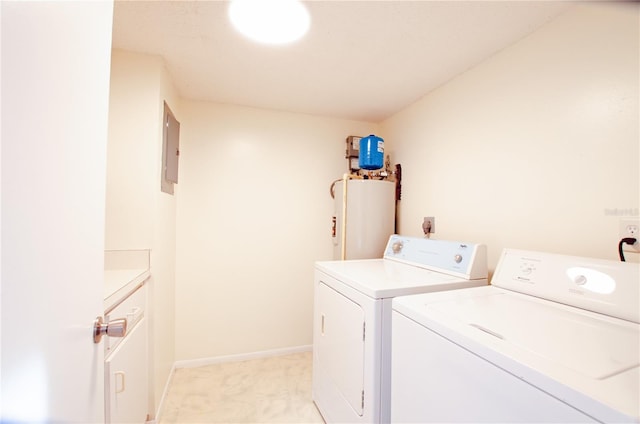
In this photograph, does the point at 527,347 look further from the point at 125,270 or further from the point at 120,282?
the point at 125,270

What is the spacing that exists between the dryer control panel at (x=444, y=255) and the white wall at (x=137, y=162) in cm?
167

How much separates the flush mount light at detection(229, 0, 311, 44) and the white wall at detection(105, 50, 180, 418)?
0.71 meters

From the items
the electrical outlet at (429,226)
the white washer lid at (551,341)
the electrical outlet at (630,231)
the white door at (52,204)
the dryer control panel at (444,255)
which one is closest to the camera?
the white door at (52,204)

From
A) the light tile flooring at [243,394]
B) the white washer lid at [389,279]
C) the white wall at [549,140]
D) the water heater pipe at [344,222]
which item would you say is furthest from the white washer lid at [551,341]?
the light tile flooring at [243,394]

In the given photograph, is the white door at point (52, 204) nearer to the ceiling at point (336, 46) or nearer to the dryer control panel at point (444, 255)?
the ceiling at point (336, 46)

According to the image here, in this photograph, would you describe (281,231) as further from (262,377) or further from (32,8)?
(32,8)

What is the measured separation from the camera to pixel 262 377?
2213 millimetres

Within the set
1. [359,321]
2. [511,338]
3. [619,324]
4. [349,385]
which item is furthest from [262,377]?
[619,324]

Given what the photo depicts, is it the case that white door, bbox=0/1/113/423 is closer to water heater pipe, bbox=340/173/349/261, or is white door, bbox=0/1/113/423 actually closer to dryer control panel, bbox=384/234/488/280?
dryer control panel, bbox=384/234/488/280

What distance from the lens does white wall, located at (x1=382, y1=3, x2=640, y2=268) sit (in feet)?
3.68

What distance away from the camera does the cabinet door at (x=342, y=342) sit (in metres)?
1.31

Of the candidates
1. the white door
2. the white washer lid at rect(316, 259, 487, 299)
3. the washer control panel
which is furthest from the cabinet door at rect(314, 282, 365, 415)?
the white door

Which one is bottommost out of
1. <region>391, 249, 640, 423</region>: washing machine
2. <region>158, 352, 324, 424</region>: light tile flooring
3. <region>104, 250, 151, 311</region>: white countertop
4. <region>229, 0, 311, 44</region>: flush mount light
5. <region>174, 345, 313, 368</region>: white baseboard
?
<region>158, 352, 324, 424</region>: light tile flooring

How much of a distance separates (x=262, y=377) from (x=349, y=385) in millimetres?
1138
